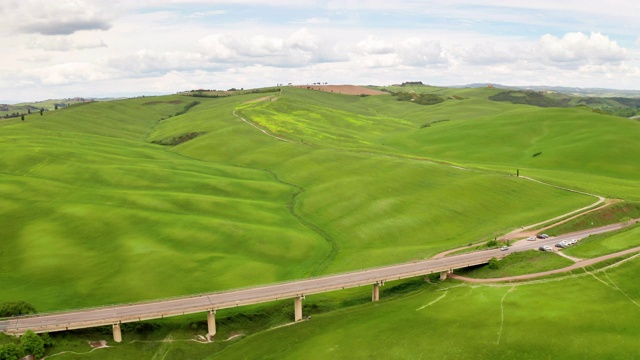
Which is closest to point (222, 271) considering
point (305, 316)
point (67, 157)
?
point (305, 316)

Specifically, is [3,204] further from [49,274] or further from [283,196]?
[283,196]

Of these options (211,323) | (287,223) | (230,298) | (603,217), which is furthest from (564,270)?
(287,223)

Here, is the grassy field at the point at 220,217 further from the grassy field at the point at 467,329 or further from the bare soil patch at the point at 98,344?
the grassy field at the point at 467,329

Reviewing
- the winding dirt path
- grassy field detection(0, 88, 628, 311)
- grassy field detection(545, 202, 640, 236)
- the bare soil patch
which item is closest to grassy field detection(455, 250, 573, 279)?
the winding dirt path

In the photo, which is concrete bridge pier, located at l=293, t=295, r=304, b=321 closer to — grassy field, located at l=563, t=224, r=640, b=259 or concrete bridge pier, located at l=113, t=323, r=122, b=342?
concrete bridge pier, located at l=113, t=323, r=122, b=342

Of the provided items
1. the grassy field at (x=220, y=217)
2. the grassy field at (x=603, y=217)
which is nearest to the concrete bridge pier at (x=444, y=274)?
the grassy field at (x=220, y=217)

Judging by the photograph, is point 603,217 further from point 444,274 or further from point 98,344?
point 98,344
